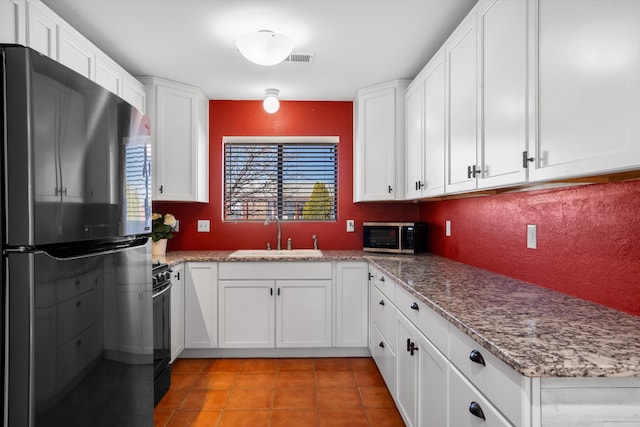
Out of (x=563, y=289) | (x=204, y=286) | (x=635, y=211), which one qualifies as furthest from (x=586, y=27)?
(x=204, y=286)

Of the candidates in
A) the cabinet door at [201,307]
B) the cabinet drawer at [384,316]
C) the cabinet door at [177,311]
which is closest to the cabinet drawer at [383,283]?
the cabinet drawer at [384,316]

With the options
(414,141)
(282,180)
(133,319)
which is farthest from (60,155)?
(282,180)

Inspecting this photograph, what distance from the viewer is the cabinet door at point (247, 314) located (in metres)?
3.05

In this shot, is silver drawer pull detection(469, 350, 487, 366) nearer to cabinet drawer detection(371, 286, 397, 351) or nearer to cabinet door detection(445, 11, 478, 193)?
cabinet door detection(445, 11, 478, 193)

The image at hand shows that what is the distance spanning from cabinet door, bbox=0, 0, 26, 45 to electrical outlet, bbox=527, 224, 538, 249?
2.53m

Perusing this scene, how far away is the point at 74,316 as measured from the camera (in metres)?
1.13

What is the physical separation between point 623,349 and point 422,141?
1.93 metres

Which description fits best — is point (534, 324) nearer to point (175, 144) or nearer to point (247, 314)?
point (247, 314)

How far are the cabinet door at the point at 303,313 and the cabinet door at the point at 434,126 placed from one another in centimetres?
120

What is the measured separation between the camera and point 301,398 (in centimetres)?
244

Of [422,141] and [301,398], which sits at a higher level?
[422,141]

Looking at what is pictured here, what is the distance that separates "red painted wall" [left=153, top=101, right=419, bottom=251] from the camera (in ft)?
11.8

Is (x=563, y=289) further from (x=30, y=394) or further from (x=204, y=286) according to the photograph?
(x=204, y=286)

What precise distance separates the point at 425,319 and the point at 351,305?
60.2 inches
